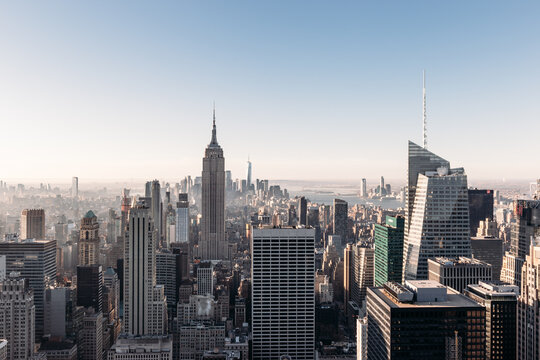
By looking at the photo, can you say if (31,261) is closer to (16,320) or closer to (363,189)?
(16,320)

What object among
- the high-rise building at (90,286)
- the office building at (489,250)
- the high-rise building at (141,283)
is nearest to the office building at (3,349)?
the high-rise building at (141,283)

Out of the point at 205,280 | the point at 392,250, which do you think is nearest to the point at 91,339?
the point at 205,280

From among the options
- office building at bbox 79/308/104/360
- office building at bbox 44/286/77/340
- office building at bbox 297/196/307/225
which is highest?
office building at bbox 297/196/307/225

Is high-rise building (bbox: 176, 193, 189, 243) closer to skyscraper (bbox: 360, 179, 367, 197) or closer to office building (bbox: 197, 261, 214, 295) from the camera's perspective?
office building (bbox: 197, 261, 214, 295)

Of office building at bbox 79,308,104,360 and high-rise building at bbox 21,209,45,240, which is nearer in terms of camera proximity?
high-rise building at bbox 21,209,45,240

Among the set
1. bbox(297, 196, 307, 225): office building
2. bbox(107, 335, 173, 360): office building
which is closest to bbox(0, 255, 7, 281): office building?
bbox(107, 335, 173, 360): office building

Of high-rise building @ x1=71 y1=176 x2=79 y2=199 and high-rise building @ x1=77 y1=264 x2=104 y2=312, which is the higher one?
high-rise building @ x1=71 y1=176 x2=79 y2=199
